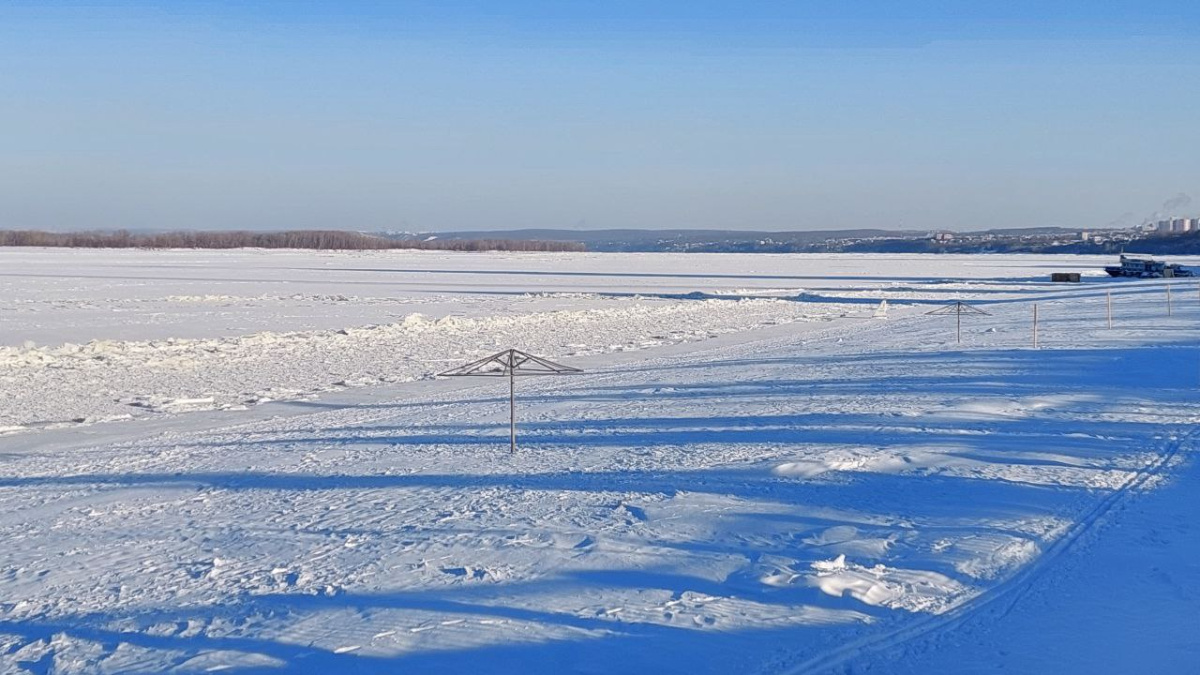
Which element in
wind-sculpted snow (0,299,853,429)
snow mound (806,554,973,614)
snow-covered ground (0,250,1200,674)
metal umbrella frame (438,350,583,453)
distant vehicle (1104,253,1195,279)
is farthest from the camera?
distant vehicle (1104,253,1195,279)

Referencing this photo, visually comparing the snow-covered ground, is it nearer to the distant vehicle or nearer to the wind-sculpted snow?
the wind-sculpted snow

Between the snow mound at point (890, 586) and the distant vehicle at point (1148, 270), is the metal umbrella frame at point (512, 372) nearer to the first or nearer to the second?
the snow mound at point (890, 586)

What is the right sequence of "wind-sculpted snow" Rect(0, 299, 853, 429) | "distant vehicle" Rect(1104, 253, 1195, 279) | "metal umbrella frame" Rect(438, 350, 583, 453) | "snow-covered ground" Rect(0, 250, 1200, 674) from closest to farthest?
"snow-covered ground" Rect(0, 250, 1200, 674), "metal umbrella frame" Rect(438, 350, 583, 453), "wind-sculpted snow" Rect(0, 299, 853, 429), "distant vehicle" Rect(1104, 253, 1195, 279)

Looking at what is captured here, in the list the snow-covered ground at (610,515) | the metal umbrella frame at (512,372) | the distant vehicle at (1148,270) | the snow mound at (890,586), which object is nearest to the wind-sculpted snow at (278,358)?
the snow-covered ground at (610,515)

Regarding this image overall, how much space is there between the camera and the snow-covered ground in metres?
5.61

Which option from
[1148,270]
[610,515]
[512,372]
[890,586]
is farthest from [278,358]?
[1148,270]

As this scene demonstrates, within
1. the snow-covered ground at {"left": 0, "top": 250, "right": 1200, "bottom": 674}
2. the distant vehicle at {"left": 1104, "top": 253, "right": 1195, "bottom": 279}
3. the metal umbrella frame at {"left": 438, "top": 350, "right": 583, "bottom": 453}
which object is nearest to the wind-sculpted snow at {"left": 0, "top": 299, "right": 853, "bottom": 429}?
the snow-covered ground at {"left": 0, "top": 250, "right": 1200, "bottom": 674}

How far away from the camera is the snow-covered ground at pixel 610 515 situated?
5.61 meters

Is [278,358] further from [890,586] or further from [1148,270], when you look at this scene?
[1148,270]

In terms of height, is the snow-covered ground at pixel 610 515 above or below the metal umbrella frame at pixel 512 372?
below

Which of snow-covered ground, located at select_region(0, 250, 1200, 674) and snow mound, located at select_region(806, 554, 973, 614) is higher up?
snow mound, located at select_region(806, 554, 973, 614)

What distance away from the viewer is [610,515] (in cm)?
820

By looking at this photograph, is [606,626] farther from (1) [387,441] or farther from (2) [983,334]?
(2) [983,334]

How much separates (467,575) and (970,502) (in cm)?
383
